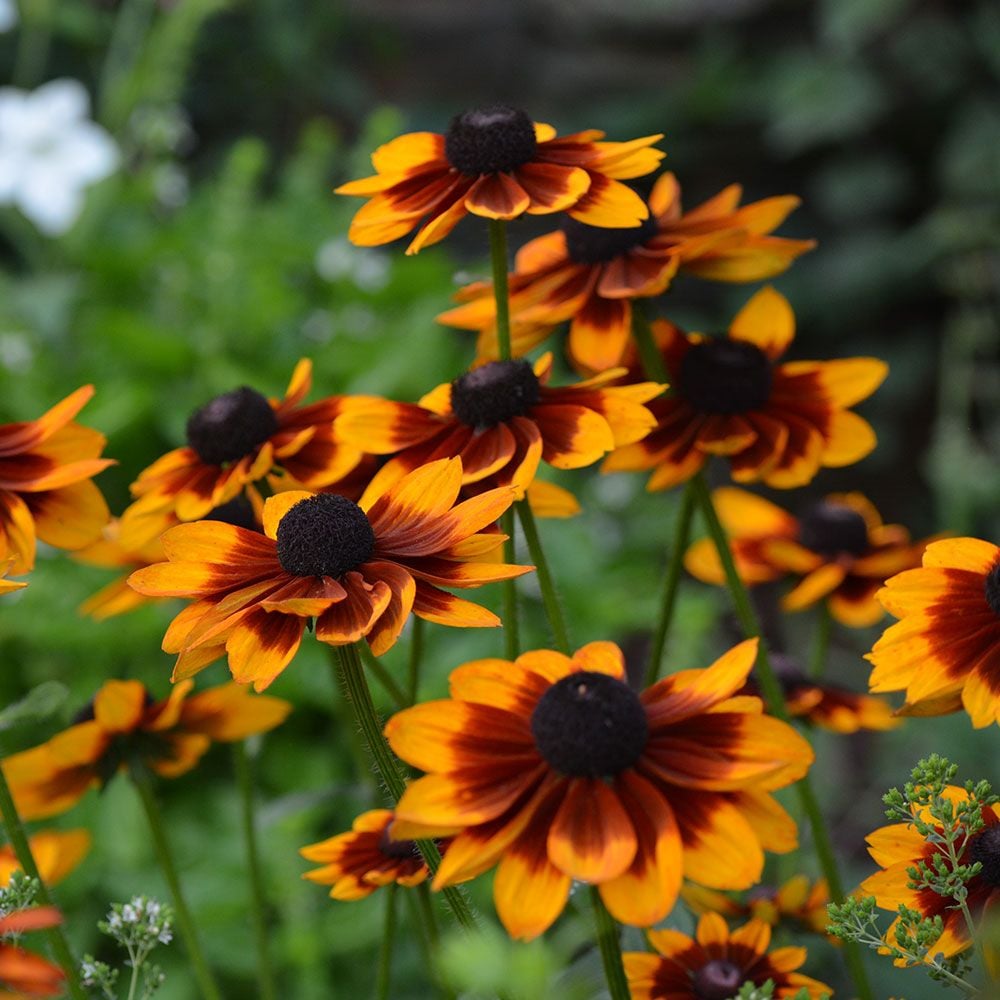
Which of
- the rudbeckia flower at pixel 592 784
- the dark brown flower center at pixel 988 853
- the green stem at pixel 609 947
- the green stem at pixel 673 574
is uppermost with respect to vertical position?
the rudbeckia flower at pixel 592 784

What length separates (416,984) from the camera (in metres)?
1.22

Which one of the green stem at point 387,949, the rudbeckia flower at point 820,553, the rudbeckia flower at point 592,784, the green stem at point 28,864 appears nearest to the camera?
the rudbeckia flower at point 592,784

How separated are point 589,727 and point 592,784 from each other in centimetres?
2

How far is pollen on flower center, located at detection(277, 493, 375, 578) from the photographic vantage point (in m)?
0.49

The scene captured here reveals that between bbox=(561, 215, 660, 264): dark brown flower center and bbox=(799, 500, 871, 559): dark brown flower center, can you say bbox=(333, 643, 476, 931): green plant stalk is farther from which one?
bbox=(799, 500, 871, 559): dark brown flower center

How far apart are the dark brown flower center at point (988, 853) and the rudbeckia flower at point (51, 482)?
0.35m

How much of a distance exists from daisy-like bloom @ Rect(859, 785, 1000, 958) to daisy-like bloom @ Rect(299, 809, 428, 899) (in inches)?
6.5

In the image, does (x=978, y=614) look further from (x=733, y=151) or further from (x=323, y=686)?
(x=733, y=151)

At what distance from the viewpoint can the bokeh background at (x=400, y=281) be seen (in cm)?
148

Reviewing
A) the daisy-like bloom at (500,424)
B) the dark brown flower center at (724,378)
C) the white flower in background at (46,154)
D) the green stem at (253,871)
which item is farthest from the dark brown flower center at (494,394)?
the white flower in background at (46,154)

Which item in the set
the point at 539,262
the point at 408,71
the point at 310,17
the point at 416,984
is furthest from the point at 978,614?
the point at 408,71

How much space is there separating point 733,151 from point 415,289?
120cm

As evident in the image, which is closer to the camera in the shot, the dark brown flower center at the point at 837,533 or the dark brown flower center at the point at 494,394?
the dark brown flower center at the point at 494,394

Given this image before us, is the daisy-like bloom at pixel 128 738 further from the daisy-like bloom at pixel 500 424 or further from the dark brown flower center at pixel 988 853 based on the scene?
the dark brown flower center at pixel 988 853
